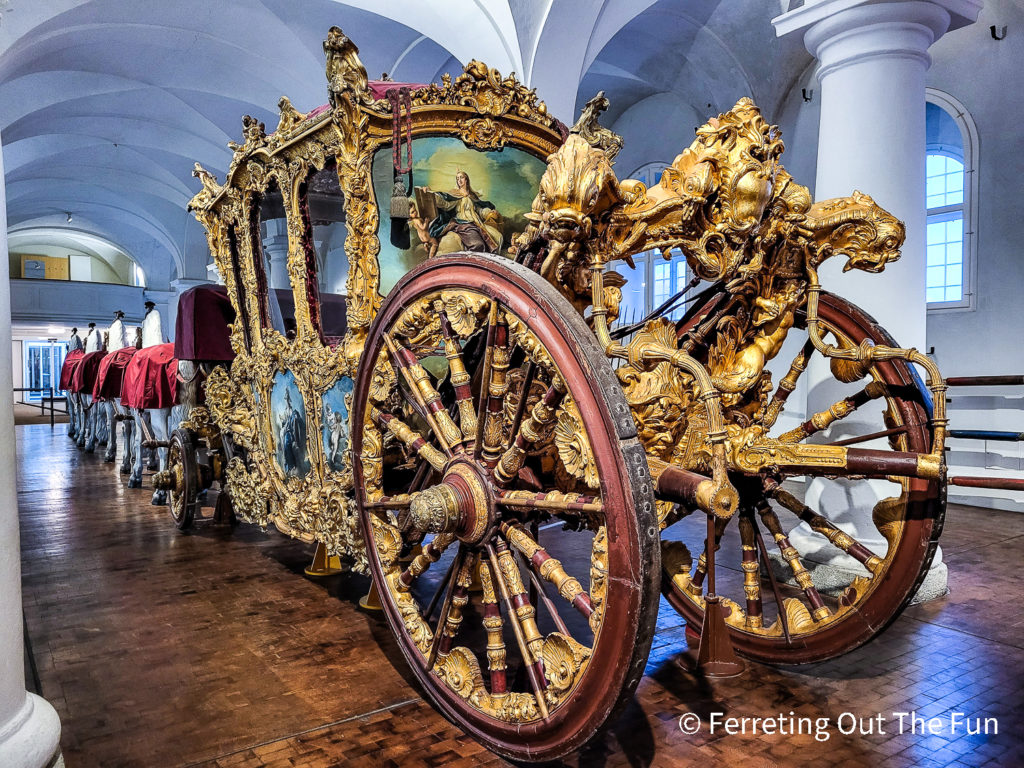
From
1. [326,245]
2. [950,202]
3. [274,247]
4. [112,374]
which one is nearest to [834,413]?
[326,245]

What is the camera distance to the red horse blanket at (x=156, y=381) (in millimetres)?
5867

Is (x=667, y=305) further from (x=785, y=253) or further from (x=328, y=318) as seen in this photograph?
(x=328, y=318)

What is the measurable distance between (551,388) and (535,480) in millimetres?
458

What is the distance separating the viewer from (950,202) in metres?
7.18

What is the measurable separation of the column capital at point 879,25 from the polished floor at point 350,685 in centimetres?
243

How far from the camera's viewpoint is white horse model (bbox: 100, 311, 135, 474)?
288 inches

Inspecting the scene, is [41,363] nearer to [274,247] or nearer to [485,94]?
[274,247]

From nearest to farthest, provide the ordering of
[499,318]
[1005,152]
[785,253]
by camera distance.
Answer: [499,318] < [785,253] < [1005,152]

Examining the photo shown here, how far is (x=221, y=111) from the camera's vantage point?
415 inches

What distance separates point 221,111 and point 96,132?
9.13 ft

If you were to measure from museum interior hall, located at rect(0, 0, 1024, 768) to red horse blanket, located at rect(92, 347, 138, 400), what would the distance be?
2120mm

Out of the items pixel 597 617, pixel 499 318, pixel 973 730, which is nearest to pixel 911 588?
pixel 973 730

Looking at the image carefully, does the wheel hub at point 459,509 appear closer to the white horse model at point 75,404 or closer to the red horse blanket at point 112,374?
the red horse blanket at point 112,374

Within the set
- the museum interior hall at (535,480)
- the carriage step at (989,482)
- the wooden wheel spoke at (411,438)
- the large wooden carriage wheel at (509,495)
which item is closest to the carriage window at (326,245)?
the museum interior hall at (535,480)
